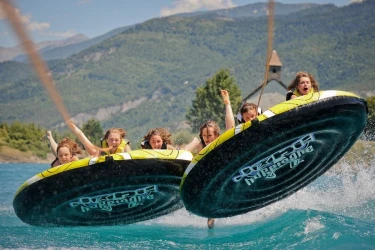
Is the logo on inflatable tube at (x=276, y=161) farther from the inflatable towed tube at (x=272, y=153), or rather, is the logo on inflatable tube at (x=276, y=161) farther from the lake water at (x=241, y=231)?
the lake water at (x=241, y=231)

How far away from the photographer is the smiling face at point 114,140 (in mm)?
8039

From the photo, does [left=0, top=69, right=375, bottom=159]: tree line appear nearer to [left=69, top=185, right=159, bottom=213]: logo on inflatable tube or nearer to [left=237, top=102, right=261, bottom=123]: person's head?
[left=69, top=185, right=159, bottom=213]: logo on inflatable tube

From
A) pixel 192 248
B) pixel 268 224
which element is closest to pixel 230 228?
pixel 268 224

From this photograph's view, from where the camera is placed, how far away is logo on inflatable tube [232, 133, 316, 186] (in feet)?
23.6

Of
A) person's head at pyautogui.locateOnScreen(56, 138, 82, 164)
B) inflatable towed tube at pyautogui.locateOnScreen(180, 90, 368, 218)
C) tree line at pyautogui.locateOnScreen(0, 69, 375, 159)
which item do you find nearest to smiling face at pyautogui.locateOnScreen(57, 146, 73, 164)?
person's head at pyautogui.locateOnScreen(56, 138, 82, 164)

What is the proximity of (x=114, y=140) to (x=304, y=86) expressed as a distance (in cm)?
293

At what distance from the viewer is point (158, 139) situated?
27.2ft

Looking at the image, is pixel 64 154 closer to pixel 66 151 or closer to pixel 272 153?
pixel 66 151

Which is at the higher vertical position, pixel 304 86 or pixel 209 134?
pixel 304 86

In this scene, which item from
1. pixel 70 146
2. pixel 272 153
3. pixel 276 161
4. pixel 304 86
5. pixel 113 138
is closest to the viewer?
pixel 272 153

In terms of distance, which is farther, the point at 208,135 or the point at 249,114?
the point at 208,135

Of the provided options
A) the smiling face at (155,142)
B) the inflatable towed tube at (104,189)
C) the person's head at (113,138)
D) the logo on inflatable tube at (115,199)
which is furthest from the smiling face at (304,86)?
the person's head at (113,138)

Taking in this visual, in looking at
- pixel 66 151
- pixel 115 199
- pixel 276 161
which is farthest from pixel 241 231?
pixel 66 151

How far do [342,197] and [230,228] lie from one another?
319 cm
